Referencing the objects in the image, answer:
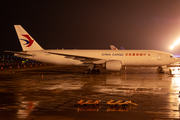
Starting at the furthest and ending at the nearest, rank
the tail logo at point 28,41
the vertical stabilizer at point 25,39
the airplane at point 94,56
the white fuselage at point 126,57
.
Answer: the tail logo at point 28,41
the vertical stabilizer at point 25,39
the white fuselage at point 126,57
the airplane at point 94,56

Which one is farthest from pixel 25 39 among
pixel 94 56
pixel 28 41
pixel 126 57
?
pixel 126 57

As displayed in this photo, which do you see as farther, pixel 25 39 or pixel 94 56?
pixel 25 39

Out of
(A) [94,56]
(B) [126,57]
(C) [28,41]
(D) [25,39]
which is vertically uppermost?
(D) [25,39]

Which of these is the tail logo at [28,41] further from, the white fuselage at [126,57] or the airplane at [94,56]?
the white fuselage at [126,57]

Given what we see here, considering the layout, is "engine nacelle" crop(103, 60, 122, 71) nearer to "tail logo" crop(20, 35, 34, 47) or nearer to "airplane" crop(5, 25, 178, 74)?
"airplane" crop(5, 25, 178, 74)

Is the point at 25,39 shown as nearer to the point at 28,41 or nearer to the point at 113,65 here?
the point at 28,41

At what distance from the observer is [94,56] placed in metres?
28.6

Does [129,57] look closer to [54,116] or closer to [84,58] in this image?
[84,58]

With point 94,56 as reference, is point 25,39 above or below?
above

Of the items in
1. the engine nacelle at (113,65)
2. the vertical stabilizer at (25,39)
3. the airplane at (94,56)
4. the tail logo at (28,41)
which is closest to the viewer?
the engine nacelle at (113,65)

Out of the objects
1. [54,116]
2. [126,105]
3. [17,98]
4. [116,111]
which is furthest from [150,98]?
[17,98]

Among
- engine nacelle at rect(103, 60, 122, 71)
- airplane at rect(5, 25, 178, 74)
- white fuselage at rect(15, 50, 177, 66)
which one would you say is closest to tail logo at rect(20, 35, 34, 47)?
airplane at rect(5, 25, 178, 74)

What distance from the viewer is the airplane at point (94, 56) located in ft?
89.8

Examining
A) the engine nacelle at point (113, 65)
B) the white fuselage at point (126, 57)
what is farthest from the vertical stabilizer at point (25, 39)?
the engine nacelle at point (113, 65)
